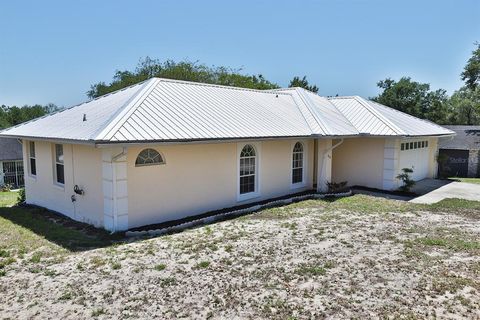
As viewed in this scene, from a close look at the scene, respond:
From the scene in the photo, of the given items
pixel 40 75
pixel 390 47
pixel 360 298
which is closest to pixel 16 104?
pixel 40 75

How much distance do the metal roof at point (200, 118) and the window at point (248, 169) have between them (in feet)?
3.21

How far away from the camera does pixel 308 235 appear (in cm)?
967

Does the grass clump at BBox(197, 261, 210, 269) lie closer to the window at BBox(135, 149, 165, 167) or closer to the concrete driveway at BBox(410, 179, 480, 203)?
the window at BBox(135, 149, 165, 167)

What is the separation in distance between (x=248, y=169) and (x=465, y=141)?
77.6 ft

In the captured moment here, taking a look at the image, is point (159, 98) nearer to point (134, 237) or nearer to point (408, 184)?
point (134, 237)

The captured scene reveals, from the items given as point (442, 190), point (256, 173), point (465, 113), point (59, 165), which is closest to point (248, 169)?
point (256, 173)

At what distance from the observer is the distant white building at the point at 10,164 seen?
113 feet

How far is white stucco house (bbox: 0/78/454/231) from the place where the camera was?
10086 millimetres

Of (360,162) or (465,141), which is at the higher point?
(465,141)

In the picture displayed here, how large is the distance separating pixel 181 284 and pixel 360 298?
302 centimetres

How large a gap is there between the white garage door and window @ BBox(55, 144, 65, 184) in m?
14.8

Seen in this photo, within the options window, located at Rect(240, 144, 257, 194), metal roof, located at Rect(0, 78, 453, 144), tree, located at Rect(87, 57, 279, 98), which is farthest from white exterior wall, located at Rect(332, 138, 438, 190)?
tree, located at Rect(87, 57, 279, 98)

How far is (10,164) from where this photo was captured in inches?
1380

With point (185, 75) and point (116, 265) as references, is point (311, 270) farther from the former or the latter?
point (185, 75)
